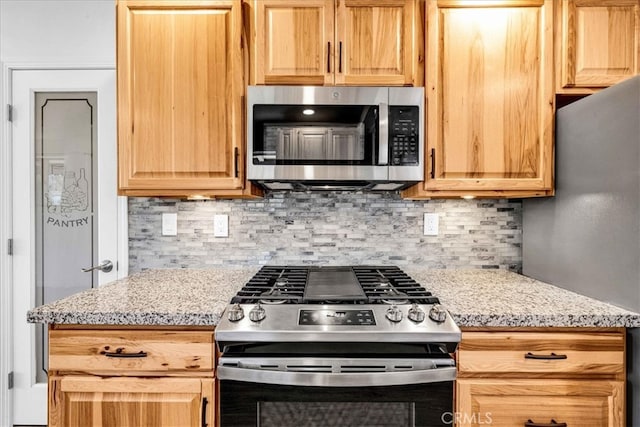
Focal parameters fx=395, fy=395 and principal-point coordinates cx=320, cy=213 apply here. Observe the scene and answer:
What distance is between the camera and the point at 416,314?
124cm

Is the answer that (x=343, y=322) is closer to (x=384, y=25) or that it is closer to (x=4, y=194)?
(x=384, y=25)

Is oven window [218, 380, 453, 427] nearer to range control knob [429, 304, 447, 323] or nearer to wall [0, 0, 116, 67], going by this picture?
range control knob [429, 304, 447, 323]

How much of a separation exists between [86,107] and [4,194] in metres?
0.65

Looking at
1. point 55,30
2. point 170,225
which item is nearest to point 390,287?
point 170,225

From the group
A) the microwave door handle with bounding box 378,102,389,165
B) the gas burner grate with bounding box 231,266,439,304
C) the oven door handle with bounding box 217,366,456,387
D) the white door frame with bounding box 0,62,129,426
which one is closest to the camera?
the oven door handle with bounding box 217,366,456,387

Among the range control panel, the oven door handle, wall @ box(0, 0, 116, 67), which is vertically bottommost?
the oven door handle

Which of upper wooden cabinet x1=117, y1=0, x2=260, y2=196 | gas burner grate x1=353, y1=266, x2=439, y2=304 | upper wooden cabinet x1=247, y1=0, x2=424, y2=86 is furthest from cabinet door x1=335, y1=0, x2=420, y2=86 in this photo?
gas burner grate x1=353, y1=266, x2=439, y2=304

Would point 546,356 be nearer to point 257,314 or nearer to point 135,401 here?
point 257,314

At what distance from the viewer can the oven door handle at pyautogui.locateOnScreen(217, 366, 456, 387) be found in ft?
3.90


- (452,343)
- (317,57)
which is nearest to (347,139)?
(317,57)

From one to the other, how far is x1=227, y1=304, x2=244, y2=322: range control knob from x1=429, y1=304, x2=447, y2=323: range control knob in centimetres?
60

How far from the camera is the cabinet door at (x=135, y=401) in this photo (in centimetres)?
127

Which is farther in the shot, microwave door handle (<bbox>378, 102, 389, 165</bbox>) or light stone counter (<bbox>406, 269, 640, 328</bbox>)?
microwave door handle (<bbox>378, 102, 389, 165</bbox>)

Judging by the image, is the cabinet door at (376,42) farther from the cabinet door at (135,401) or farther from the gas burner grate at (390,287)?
the cabinet door at (135,401)
